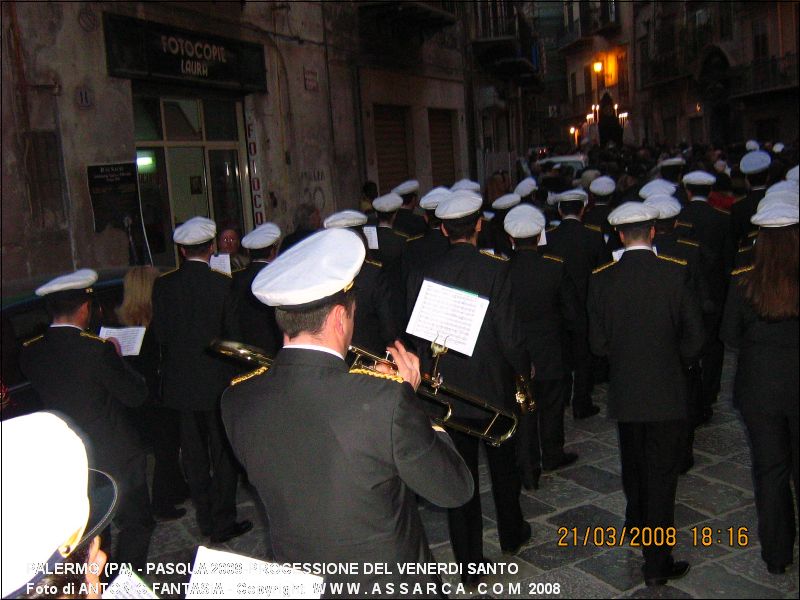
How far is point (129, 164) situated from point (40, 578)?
7874mm

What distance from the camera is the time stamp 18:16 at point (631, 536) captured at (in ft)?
14.4

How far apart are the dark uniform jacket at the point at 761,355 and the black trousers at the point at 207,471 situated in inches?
120

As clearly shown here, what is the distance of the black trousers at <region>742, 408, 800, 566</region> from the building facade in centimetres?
521

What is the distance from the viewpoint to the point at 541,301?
560 cm

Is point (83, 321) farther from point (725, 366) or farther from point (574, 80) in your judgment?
point (574, 80)

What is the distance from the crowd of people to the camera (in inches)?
86.7

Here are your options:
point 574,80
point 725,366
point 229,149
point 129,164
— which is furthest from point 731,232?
point 574,80

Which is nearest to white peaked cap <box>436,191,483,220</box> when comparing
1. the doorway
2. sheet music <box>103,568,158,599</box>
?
sheet music <box>103,568,158,599</box>

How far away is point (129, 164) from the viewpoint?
8.81 metres

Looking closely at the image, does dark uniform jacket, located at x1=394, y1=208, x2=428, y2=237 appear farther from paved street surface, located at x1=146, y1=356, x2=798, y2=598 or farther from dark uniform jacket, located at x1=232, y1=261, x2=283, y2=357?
dark uniform jacket, located at x1=232, y1=261, x2=283, y2=357

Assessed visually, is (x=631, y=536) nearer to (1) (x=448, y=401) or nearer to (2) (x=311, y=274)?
(1) (x=448, y=401)

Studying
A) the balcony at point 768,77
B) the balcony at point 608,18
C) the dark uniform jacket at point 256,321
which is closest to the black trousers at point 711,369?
the dark uniform jacket at point 256,321

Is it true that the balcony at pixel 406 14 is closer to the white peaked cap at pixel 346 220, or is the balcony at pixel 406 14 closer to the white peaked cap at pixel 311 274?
the white peaked cap at pixel 346 220

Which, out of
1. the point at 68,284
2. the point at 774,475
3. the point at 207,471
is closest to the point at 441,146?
the point at 207,471
